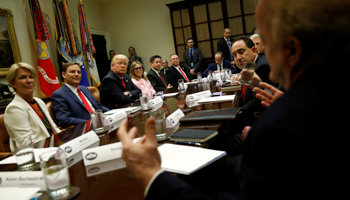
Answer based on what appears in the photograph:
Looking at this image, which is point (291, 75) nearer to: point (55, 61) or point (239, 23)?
point (55, 61)

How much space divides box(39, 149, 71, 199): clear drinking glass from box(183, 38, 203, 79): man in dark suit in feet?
22.3

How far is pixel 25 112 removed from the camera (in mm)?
2193

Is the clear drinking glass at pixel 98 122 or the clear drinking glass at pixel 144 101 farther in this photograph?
the clear drinking glass at pixel 144 101

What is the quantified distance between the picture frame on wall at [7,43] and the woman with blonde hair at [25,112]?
2.62 meters

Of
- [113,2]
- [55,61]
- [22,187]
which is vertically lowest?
[22,187]

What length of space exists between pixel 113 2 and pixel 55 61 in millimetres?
3760

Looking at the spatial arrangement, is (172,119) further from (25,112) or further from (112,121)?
(25,112)

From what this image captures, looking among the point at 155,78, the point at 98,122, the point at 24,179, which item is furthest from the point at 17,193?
the point at 155,78

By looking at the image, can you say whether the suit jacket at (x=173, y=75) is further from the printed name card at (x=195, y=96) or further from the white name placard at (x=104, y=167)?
the white name placard at (x=104, y=167)

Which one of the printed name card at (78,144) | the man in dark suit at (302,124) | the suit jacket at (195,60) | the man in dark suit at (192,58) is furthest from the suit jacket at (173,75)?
the man in dark suit at (302,124)

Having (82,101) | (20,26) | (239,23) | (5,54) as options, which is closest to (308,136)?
(82,101)

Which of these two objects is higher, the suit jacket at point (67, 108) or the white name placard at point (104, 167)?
the suit jacket at point (67, 108)

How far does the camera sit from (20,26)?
5188mm

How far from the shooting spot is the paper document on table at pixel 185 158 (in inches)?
35.1
